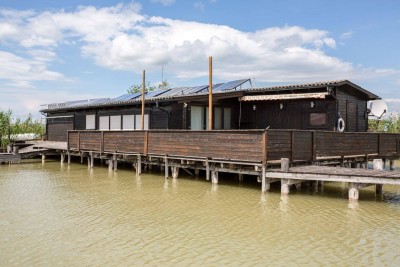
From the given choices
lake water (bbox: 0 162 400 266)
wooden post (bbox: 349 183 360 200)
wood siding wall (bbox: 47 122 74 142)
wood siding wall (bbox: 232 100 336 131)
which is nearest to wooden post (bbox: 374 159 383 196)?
lake water (bbox: 0 162 400 266)

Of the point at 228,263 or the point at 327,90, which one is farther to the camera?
the point at 327,90

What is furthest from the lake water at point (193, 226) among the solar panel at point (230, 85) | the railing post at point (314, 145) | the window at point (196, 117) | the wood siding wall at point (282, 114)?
the solar panel at point (230, 85)

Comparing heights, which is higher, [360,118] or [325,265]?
[360,118]

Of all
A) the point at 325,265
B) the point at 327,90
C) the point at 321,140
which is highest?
the point at 327,90

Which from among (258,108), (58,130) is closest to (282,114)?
(258,108)

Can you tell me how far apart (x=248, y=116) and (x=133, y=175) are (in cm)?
714

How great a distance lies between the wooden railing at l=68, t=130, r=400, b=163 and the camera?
13414 mm

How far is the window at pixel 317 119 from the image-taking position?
1828 cm

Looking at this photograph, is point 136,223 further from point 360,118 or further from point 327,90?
point 360,118

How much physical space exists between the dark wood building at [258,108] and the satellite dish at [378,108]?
43cm

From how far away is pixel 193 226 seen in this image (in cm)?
900

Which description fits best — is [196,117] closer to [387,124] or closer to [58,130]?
[58,130]

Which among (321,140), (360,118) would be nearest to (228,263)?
(321,140)

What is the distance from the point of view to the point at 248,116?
69.3 ft
